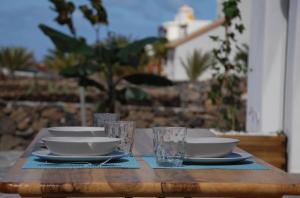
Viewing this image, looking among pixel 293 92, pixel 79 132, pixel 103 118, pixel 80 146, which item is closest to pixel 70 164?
pixel 80 146

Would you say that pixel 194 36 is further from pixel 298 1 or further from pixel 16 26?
pixel 298 1

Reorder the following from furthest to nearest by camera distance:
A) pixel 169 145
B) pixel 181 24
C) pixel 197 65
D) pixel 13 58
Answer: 1. pixel 181 24
2. pixel 197 65
3. pixel 13 58
4. pixel 169 145

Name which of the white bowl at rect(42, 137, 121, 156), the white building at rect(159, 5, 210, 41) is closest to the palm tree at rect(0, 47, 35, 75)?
the white bowl at rect(42, 137, 121, 156)

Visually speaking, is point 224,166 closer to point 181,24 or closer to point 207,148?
point 207,148

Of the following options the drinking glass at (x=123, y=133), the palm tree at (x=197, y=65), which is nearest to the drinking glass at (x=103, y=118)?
the drinking glass at (x=123, y=133)

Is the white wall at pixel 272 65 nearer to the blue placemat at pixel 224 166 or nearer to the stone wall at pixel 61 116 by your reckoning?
the blue placemat at pixel 224 166

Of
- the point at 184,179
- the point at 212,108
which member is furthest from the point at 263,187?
the point at 212,108

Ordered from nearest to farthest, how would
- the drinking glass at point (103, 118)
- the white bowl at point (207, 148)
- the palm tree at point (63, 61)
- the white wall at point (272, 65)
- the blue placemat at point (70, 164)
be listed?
1. the blue placemat at point (70, 164)
2. the white bowl at point (207, 148)
3. the drinking glass at point (103, 118)
4. the white wall at point (272, 65)
5. the palm tree at point (63, 61)

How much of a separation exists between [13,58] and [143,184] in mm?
15500

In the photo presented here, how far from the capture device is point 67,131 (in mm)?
2844

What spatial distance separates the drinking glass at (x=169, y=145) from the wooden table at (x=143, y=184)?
0.15 meters

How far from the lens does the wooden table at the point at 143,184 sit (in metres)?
1.81

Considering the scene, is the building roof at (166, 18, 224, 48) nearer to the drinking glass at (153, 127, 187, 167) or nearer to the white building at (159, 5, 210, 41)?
the white building at (159, 5, 210, 41)

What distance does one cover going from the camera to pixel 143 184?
6.04 feet
